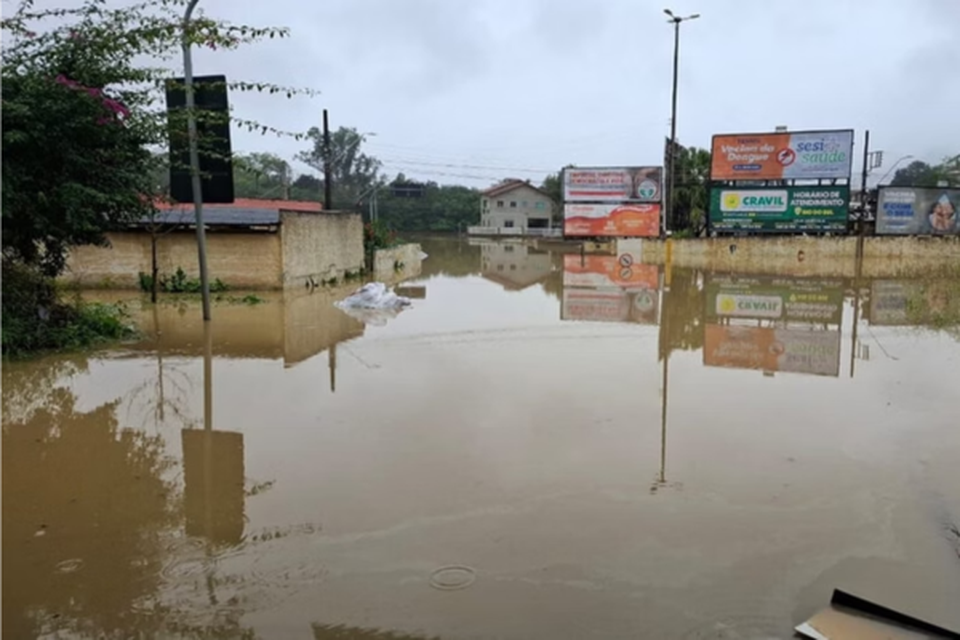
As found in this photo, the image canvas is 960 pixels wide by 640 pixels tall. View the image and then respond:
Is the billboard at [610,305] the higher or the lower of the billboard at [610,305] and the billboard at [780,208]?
the lower

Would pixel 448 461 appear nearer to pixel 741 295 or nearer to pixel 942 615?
pixel 942 615

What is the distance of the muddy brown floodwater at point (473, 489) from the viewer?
4.19 meters

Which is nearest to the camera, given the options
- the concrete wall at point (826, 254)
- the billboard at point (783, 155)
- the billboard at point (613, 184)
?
the concrete wall at point (826, 254)

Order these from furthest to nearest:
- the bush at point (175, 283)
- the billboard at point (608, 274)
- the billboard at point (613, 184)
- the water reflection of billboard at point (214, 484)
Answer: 1. the billboard at point (613, 184)
2. the billboard at point (608, 274)
3. the bush at point (175, 283)
4. the water reflection of billboard at point (214, 484)

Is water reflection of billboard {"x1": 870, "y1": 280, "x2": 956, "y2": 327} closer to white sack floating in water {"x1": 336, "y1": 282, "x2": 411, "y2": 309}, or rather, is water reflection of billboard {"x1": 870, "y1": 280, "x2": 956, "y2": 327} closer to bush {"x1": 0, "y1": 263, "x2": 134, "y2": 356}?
white sack floating in water {"x1": 336, "y1": 282, "x2": 411, "y2": 309}

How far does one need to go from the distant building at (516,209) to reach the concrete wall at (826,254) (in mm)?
41921

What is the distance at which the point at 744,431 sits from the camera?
762 cm

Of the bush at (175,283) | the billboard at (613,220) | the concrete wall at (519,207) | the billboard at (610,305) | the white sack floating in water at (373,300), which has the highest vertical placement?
the concrete wall at (519,207)

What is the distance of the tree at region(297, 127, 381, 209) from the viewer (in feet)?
260

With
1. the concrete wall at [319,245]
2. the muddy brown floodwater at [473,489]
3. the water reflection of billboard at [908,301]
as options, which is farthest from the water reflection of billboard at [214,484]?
the concrete wall at [319,245]

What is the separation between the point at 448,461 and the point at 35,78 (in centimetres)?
772

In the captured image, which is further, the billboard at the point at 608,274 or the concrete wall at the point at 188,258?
the billboard at the point at 608,274

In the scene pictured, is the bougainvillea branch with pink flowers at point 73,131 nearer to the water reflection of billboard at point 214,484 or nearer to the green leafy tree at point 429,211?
the water reflection of billboard at point 214,484

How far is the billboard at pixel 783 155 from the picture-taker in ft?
108
